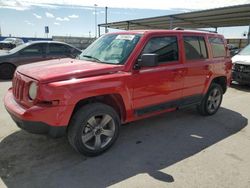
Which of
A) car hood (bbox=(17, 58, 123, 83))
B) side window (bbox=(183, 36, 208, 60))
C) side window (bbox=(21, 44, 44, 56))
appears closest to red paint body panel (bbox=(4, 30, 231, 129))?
car hood (bbox=(17, 58, 123, 83))

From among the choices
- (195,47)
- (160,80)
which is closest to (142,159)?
(160,80)

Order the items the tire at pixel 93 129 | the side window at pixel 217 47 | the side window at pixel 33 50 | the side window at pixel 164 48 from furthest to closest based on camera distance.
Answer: the side window at pixel 33 50
the side window at pixel 217 47
the side window at pixel 164 48
the tire at pixel 93 129

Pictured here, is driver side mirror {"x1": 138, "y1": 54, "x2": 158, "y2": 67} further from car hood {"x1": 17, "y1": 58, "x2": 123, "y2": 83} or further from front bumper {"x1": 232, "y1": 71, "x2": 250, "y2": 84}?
front bumper {"x1": 232, "y1": 71, "x2": 250, "y2": 84}

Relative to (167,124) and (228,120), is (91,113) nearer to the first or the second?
(167,124)

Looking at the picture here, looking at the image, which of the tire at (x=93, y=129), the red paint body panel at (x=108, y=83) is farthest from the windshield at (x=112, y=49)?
the tire at (x=93, y=129)

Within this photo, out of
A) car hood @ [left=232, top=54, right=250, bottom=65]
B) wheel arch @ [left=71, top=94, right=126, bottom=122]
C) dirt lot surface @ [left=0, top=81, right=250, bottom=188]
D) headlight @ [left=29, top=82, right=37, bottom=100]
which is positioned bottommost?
dirt lot surface @ [left=0, top=81, right=250, bottom=188]

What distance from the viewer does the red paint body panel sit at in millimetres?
3295

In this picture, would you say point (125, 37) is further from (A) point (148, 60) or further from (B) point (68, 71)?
(B) point (68, 71)

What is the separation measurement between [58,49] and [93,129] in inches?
299

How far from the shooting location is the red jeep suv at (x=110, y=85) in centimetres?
334

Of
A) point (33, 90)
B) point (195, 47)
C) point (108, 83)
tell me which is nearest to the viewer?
point (33, 90)

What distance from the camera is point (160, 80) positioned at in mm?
4473

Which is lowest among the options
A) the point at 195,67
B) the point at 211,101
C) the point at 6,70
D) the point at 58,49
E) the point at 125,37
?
the point at 211,101

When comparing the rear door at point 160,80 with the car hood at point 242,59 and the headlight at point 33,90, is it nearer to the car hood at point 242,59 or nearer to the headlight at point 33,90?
the headlight at point 33,90
